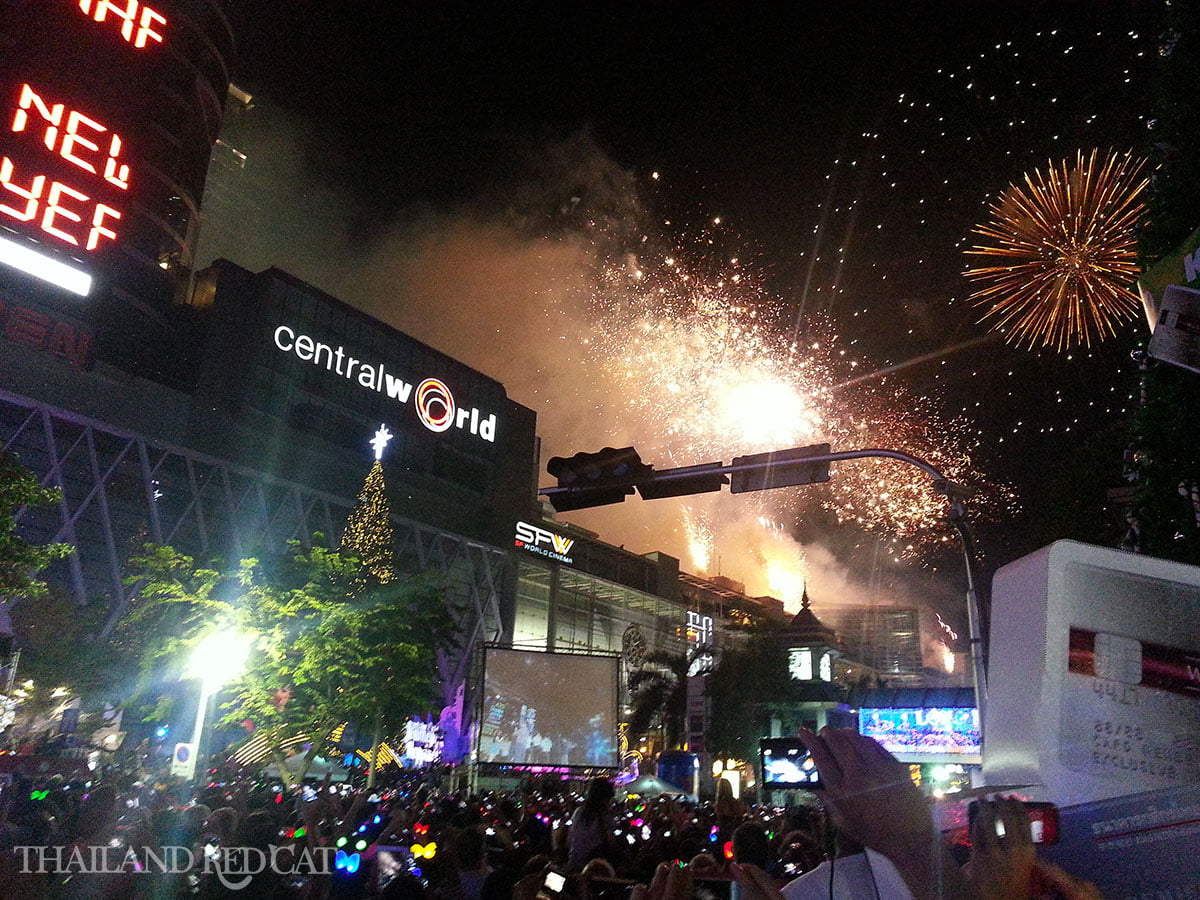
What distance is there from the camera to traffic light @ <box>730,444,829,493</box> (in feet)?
34.2

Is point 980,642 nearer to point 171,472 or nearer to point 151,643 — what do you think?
point 151,643

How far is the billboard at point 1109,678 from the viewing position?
112 inches

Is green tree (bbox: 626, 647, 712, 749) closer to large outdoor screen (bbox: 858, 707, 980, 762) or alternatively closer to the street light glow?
large outdoor screen (bbox: 858, 707, 980, 762)

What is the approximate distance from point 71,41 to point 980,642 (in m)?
42.3

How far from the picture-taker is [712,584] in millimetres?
90000

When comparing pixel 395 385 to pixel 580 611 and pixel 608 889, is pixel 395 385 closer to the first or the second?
pixel 580 611

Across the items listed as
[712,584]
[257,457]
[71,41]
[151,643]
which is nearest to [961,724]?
[151,643]

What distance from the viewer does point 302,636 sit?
91.9ft

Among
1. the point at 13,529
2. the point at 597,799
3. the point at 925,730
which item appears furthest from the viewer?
the point at 925,730

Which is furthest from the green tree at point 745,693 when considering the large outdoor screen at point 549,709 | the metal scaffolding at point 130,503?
the large outdoor screen at point 549,709

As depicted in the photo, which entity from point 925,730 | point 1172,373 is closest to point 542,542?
Result: point 925,730

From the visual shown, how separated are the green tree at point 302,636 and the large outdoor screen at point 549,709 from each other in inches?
409

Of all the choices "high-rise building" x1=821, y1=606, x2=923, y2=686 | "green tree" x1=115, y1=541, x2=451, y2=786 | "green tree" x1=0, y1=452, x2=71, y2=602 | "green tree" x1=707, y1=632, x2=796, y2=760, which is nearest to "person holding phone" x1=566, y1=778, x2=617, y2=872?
"green tree" x1=0, y1=452, x2=71, y2=602

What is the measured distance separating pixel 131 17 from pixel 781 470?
137 ft
